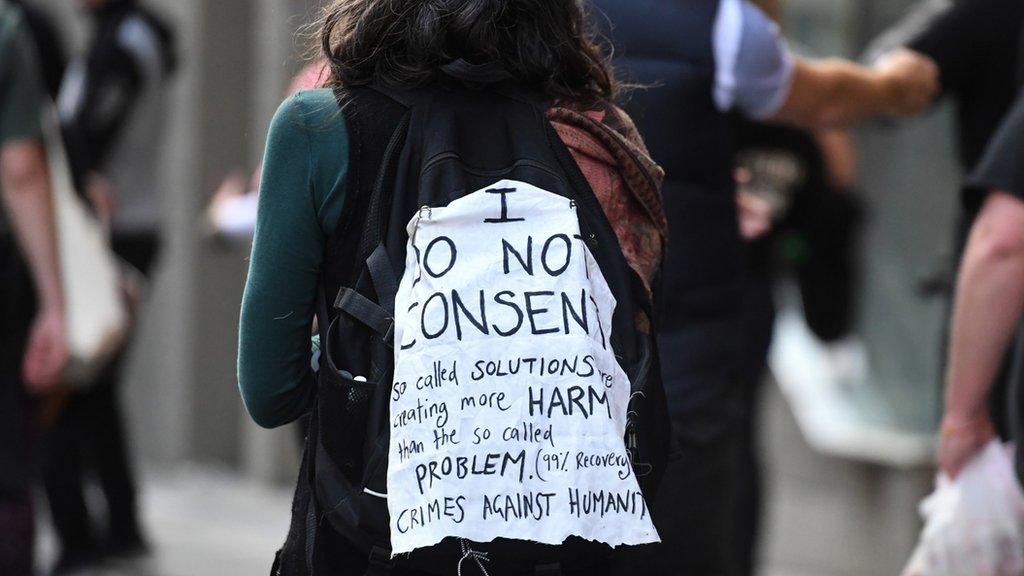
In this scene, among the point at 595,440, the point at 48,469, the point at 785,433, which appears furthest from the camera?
the point at 785,433

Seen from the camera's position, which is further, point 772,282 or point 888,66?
point 772,282

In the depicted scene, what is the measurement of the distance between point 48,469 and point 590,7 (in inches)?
127

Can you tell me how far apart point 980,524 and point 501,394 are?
1421 mm

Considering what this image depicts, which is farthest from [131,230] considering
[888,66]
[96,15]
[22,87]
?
[888,66]

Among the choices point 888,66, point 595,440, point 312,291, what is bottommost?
point 595,440

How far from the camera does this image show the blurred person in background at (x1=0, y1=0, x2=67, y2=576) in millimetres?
4105

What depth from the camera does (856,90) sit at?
395 centimetres

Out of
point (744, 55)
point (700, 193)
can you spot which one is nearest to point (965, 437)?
point (700, 193)

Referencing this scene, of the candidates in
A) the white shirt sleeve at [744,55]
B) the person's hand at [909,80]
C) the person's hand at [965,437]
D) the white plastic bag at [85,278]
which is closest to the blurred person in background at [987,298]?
the person's hand at [965,437]

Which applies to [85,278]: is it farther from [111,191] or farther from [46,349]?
[111,191]

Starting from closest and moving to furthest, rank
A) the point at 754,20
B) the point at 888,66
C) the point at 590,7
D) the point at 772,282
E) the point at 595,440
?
→ the point at 595,440
the point at 590,7
the point at 754,20
the point at 888,66
the point at 772,282

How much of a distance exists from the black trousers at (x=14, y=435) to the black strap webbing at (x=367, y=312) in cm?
197

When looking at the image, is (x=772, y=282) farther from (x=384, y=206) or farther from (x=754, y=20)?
(x=384, y=206)

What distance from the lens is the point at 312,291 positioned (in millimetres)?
2498
